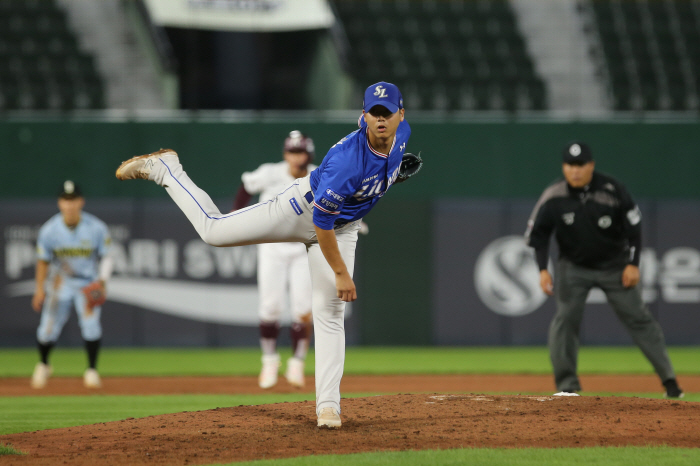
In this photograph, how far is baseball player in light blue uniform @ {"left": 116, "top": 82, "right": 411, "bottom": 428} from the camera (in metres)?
4.66

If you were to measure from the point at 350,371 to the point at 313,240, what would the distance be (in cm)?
496

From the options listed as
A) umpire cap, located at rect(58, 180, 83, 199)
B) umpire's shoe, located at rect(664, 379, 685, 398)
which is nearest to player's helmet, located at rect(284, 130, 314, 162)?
umpire cap, located at rect(58, 180, 83, 199)

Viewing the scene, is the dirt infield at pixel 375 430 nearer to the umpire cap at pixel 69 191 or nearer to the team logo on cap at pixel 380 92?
the team logo on cap at pixel 380 92

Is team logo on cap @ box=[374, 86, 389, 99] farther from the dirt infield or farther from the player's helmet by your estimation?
the player's helmet

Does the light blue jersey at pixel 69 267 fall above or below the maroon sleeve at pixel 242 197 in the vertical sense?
below

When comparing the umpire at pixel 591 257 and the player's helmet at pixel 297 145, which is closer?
the umpire at pixel 591 257

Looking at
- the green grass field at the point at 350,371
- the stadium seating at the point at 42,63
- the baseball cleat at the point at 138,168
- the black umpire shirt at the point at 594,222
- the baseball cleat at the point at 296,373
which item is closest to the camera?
the green grass field at the point at 350,371

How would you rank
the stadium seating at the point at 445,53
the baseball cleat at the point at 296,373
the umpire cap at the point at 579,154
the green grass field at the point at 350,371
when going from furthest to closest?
the stadium seating at the point at 445,53
the baseball cleat at the point at 296,373
the umpire cap at the point at 579,154
the green grass field at the point at 350,371

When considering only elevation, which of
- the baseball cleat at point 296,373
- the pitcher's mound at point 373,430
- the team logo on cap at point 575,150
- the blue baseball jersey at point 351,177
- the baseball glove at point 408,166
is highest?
the team logo on cap at point 575,150

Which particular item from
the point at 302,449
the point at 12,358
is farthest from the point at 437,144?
the point at 302,449

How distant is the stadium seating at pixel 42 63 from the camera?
549 inches

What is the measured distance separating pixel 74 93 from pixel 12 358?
489cm

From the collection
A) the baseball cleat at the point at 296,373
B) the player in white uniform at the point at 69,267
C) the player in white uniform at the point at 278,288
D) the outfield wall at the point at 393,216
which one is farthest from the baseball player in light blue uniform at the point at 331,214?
the outfield wall at the point at 393,216

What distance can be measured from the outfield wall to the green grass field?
0.36 m
